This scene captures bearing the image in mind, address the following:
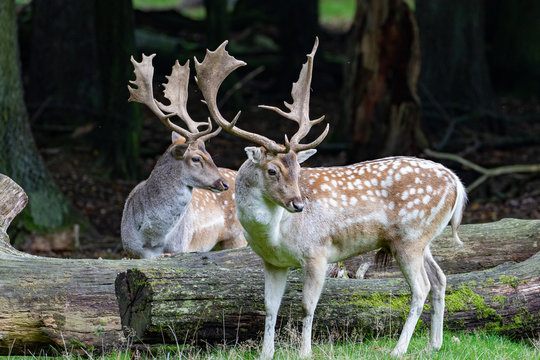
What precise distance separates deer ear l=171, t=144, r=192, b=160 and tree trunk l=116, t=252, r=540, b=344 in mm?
1798

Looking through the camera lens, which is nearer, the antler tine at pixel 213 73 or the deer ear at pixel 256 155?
the deer ear at pixel 256 155

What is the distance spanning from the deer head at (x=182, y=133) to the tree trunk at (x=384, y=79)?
16.8ft

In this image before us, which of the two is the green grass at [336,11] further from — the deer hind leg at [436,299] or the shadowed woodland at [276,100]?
the deer hind leg at [436,299]

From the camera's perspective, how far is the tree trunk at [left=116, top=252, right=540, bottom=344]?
582cm

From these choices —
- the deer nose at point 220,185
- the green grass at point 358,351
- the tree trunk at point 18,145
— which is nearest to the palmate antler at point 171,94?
the deer nose at point 220,185

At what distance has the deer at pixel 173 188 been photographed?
7.70m

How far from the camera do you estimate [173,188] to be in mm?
8016

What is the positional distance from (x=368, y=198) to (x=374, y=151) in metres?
6.42

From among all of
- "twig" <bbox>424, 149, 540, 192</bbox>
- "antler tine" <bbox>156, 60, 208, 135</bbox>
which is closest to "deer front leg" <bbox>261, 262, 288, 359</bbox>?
"antler tine" <bbox>156, 60, 208, 135</bbox>

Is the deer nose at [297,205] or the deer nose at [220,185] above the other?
the deer nose at [297,205]

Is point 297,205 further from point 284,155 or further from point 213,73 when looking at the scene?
point 213,73

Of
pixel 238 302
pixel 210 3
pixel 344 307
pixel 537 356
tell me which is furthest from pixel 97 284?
pixel 210 3

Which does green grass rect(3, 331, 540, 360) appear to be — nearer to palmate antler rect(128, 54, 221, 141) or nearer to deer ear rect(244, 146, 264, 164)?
deer ear rect(244, 146, 264, 164)

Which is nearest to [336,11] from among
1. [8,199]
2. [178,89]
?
[178,89]
